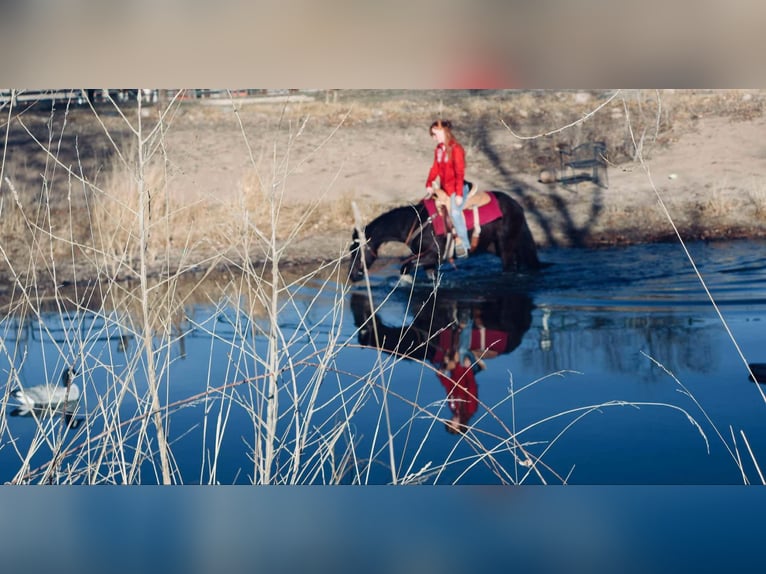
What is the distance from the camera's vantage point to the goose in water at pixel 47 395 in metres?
3.35

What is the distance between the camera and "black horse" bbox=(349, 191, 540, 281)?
154 inches

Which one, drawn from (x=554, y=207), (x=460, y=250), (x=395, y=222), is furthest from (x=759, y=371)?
(x=395, y=222)

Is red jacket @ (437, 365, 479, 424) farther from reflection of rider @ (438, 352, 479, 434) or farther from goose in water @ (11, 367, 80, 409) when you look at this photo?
Result: goose in water @ (11, 367, 80, 409)

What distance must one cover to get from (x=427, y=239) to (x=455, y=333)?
426 millimetres

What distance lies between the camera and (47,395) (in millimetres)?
3385

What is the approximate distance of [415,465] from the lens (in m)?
3.44

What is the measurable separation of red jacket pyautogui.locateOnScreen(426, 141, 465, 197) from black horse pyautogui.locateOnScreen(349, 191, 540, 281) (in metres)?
0.13

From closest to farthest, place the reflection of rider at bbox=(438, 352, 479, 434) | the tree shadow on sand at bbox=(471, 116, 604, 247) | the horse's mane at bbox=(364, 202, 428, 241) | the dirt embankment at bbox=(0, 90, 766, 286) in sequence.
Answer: the reflection of rider at bbox=(438, 352, 479, 434)
the dirt embankment at bbox=(0, 90, 766, 286)
the horse's mane at bbox=(364, 202, 428, 241)
the tree shadow on sand at bbox=(471, 116, 604, 247)

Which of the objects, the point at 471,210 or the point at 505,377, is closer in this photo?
the point at 505,377

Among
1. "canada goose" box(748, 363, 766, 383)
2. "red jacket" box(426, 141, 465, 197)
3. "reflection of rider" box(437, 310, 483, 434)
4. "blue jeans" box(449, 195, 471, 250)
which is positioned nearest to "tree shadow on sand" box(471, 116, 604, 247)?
"red jacket" box(426, 141, 465, 197)

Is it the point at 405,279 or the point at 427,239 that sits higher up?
the point at 427,239

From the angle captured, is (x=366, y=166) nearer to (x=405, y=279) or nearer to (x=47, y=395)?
(x=405, y=279)
